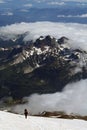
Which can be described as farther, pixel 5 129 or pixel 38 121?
pixel 38 121

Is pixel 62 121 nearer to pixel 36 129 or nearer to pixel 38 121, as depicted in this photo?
pixel 38 121

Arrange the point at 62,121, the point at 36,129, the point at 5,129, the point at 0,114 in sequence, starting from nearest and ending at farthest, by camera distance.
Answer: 1. the point at 5,129
2. the point at 36,129
3. the point at 0,114
4. the point at 62,121

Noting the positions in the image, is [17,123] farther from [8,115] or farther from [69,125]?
[69,125]

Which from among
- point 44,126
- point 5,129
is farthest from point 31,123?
point 5,129

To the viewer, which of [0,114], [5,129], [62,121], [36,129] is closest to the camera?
[5,129]

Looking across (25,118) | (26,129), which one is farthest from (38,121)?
(26,129)

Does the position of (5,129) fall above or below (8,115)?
below
